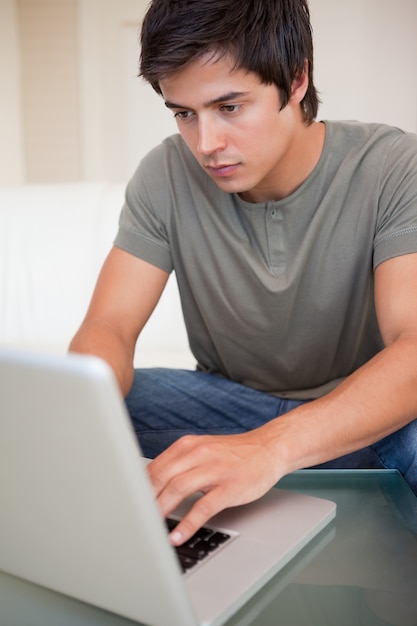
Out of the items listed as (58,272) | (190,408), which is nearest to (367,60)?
(58,272)

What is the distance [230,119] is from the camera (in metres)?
1.17

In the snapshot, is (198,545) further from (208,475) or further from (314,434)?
(314,434)

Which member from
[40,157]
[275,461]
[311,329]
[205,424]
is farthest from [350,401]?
[40,157]

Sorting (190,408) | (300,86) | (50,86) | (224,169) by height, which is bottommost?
(190,408)

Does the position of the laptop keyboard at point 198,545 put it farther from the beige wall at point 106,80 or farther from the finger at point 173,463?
the beige wall at point 106,80

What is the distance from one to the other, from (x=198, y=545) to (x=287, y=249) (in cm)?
72

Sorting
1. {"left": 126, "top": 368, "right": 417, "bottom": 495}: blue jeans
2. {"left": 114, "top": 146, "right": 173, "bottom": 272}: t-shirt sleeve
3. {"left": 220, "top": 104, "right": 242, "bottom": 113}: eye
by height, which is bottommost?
{"left": 126, "top": 368, "right": 417, "bottom": 495}: blue jeans

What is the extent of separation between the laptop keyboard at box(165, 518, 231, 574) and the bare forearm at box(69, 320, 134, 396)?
447 mm

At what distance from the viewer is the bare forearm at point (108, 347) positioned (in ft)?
3.97

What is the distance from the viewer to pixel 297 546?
0.79m

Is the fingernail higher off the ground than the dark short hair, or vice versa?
the dark short hair

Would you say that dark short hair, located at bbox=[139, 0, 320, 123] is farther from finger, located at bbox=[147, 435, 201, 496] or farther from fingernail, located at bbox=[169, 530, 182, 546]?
fingernail, located at bbox=[169, 530, 182, 546]

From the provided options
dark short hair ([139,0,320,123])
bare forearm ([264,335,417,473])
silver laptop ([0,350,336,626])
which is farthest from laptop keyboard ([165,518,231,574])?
dark short hair ([139,0,320,123])

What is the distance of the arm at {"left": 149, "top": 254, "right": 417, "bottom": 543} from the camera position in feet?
2.52
